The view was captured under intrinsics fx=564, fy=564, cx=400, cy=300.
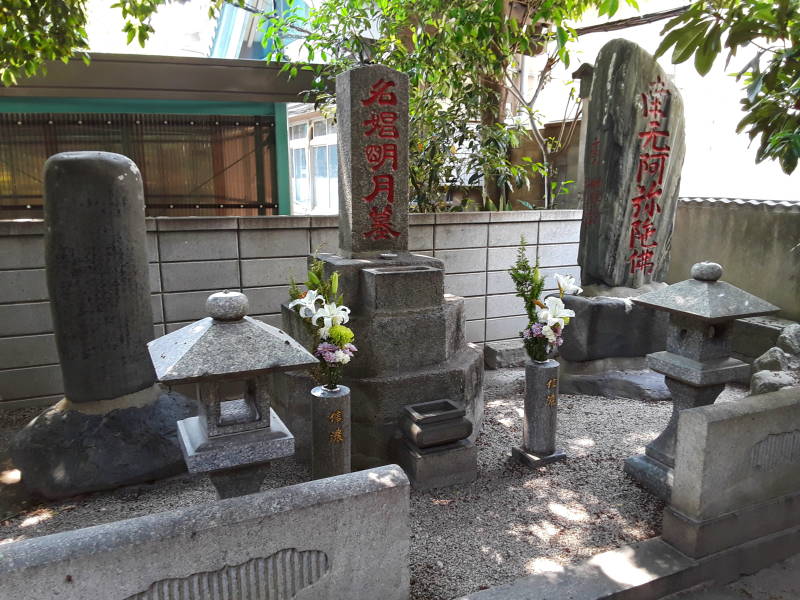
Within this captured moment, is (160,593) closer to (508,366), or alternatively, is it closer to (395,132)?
(395,132)

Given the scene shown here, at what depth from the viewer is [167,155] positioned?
8.97 m

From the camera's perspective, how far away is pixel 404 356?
17.7 feet

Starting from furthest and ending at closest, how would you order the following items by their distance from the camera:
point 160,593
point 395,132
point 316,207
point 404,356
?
1. point 316,207
2. point 395,132
3. point 404,356
4. point 160,593

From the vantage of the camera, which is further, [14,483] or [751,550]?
[14,483]

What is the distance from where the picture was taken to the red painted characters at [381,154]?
563cm

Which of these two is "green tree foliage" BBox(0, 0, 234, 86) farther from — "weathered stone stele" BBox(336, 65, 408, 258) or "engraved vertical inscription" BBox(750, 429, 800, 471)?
"engraved vertical inscription" BBox(750, 429, 800, 471)

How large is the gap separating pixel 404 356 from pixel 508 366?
11.0 ft

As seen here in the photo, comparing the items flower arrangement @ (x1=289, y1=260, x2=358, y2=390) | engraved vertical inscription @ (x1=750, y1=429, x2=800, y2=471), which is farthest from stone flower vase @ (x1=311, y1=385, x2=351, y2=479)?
engraved vertical inscription @ (x1=750, y1=429, x2=800, y2=471)

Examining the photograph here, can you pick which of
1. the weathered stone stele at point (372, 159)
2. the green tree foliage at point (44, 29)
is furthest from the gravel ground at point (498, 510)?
the green tree foliage at point (44, 29)

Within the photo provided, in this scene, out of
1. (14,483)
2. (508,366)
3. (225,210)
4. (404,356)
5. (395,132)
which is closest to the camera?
(14,483)

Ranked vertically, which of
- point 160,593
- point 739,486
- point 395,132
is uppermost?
point 395,132

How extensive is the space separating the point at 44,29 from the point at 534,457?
676cm

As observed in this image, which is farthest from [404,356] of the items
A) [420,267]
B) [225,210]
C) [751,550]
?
[225,210]

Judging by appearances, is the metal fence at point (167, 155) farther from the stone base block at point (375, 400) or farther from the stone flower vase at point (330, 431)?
the stone flower vase at point (330, 431)
